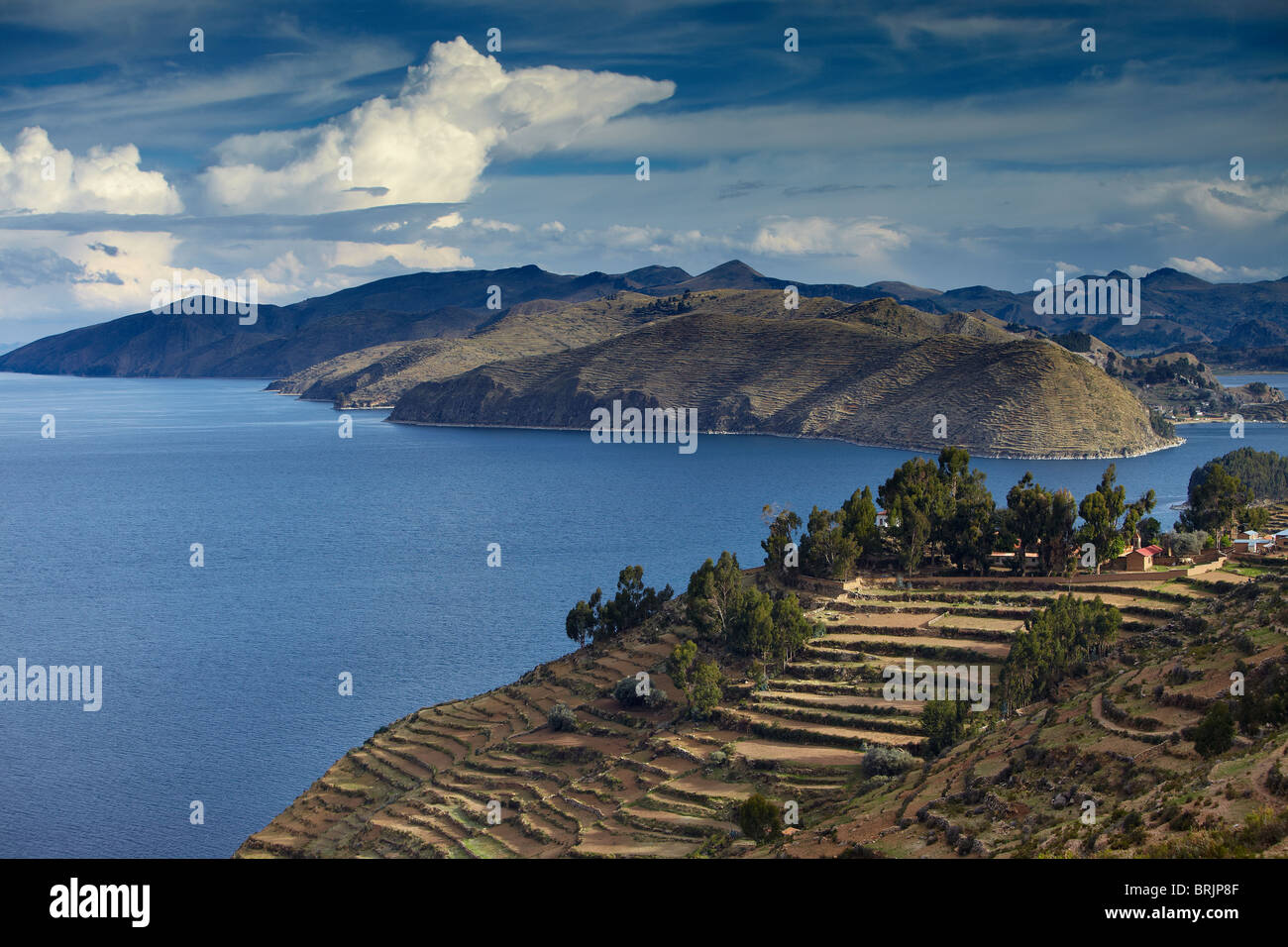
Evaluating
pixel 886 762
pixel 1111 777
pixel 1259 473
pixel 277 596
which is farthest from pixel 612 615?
pixel 1259 473

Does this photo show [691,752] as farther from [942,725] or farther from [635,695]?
[942,725]

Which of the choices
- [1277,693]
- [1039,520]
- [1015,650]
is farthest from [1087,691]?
[1039,520]

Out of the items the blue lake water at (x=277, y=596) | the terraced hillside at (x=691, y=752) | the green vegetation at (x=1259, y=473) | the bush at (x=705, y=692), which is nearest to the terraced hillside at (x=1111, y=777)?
the terraced hillside at (x=691, y=752)

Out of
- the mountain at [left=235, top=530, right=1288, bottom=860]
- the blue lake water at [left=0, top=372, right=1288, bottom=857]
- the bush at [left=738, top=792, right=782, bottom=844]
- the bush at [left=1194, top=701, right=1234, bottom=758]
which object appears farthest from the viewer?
the blue lake water at [left=0, top=372, right=1288, bottom=857]

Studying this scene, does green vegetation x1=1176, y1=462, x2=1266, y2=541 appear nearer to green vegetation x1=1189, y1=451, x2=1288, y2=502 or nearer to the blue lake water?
the blue lake water

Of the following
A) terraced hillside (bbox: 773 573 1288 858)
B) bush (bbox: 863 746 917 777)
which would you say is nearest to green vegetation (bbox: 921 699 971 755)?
terraced hillside (bbox: 773 573 1288 858)

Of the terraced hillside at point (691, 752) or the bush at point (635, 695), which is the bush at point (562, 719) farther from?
the bush at point (635, 695)
